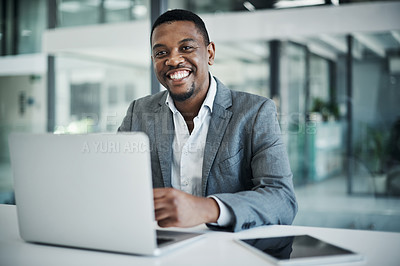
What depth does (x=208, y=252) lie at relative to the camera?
1.01m

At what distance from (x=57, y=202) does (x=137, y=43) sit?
3702 millimetres

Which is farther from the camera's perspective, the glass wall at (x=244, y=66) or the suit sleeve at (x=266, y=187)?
the glass wall at (x=244, y=66)

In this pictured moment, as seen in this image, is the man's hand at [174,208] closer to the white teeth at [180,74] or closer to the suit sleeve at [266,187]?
the suit sleeve at [266,187]

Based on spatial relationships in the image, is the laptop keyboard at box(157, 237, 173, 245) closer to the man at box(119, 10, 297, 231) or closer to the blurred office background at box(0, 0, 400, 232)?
the man at box(119, 10, 297, 231)

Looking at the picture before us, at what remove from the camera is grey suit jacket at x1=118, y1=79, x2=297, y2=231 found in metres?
1.43

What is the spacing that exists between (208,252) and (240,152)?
76 cm

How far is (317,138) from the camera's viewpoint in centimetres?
445

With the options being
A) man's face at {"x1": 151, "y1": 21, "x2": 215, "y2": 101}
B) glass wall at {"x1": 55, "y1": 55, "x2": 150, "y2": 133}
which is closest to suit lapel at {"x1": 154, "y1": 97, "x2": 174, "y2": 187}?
man's face at {"x1": 151, "y1": 21, "x2": 215, "y2": 101}

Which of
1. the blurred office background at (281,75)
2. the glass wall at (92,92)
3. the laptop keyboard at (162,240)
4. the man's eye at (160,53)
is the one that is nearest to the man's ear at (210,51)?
the man's eye at (160,53)

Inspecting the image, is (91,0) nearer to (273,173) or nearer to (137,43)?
(137,43)

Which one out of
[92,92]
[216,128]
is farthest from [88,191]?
[92,92]

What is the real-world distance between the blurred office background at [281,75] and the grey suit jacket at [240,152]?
2.30 metres

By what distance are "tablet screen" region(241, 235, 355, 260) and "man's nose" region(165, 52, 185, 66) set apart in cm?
105

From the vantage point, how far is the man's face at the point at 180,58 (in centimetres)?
190
